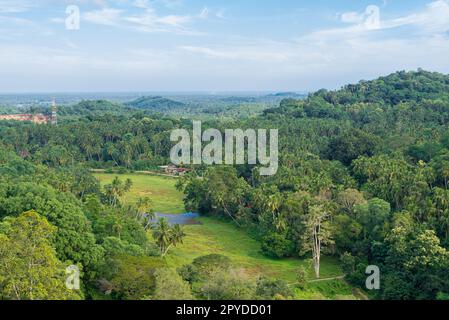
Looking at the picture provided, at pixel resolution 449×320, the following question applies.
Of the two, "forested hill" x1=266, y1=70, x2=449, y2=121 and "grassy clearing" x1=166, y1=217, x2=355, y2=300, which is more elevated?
"forested hill" x1=266, y1=70, x2=449, y2=121

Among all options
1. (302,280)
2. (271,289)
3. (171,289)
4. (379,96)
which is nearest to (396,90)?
(379,96)

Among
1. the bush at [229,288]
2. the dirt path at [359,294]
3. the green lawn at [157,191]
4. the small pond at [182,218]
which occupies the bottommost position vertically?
the dirt path at [359,294]

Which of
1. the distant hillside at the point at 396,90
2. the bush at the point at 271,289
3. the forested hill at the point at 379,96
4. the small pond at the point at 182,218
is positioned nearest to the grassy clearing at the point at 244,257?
the small pond at the point at 182,218

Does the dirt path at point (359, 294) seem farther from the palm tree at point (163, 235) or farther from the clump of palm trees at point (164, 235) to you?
the palm tree at point (163, 235)

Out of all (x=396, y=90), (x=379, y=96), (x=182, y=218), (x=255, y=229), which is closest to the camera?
(x=255, y=229)

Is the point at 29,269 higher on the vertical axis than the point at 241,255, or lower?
higher

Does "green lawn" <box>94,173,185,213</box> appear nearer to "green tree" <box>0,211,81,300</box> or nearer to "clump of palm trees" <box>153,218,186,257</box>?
"clump of palm trees" <box>153,218,186,257</box>

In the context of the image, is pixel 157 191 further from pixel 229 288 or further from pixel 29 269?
pixel 29 269

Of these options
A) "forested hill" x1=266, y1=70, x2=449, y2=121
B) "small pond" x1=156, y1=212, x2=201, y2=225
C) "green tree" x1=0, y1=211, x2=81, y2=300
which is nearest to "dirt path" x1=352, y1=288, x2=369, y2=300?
"green tree" x1=0, y1=211, x2=81, y2=300
